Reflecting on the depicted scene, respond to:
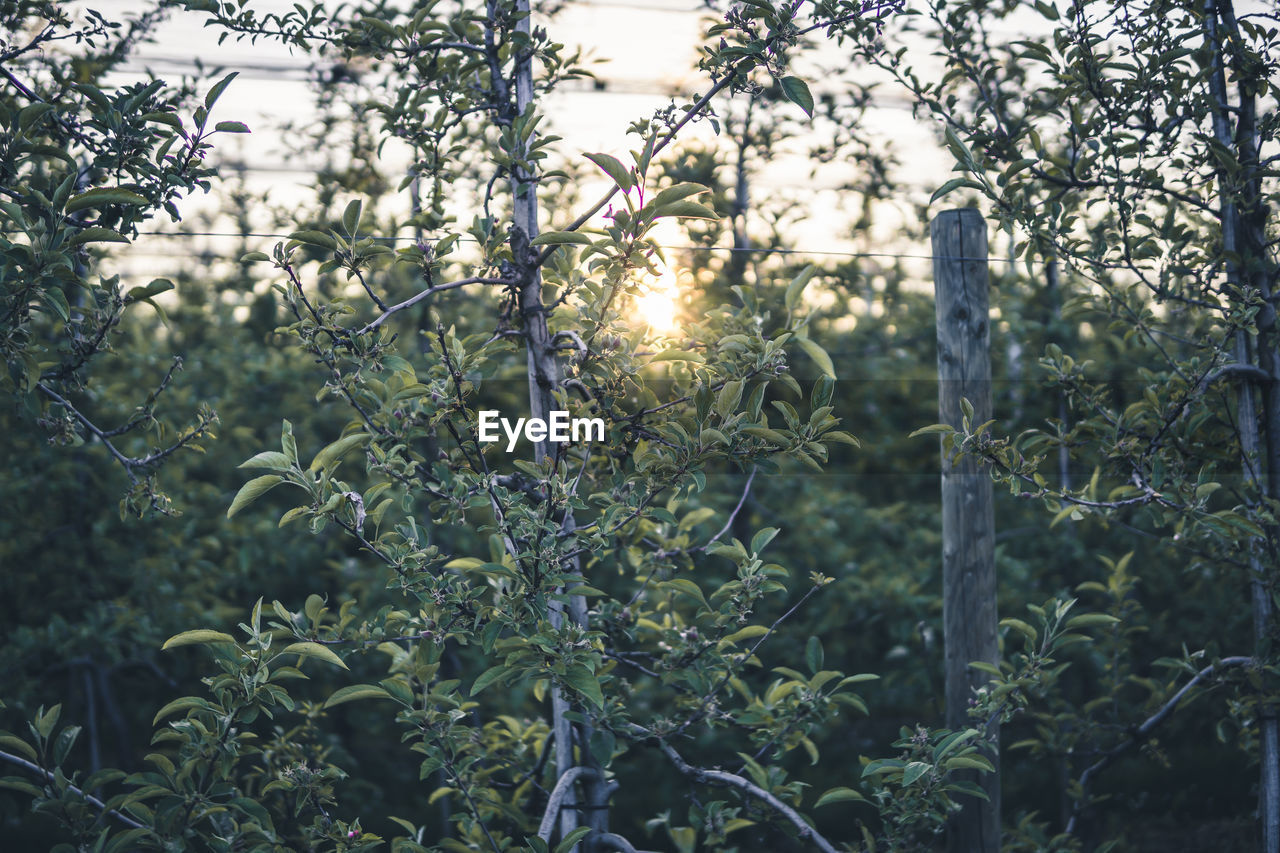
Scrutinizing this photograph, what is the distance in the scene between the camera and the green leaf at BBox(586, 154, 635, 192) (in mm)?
1766

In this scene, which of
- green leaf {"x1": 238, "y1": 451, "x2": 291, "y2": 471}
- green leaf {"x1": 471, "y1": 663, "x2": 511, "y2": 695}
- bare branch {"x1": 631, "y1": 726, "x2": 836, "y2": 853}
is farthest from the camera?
bare branch {"x1": 631, "y1": 726, "x2": 836, "y2": 853}

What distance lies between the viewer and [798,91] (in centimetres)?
192

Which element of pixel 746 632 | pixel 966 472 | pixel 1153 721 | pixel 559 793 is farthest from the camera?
pixel 1153 721

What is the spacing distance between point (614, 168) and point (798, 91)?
0.46 meters

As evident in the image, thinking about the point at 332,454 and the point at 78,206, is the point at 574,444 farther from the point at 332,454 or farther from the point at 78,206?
the point at 78,206

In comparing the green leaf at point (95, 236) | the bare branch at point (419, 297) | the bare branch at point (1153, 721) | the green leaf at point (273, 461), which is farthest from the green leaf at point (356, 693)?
the bare branch at point (1153, 721)

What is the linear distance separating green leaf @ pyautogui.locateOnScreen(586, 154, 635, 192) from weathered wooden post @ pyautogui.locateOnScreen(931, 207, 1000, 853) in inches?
41.9

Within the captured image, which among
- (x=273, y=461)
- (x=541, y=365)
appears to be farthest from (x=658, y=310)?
(x=273, y=461)

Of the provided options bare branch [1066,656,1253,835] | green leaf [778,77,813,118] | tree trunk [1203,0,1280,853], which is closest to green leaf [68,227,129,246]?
green leaf [778,77,813,118]

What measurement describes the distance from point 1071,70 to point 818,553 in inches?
109

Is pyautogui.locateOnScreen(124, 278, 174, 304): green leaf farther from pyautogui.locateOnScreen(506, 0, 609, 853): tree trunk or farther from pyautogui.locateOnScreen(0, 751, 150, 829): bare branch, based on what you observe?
pyautogui.locateOnScreen(0, 751, 150, 829): bare branch

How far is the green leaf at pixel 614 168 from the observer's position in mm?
1766

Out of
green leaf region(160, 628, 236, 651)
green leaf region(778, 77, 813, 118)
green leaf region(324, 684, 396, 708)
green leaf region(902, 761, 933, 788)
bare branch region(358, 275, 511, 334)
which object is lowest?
green leaf region(902, 761, 933, 788)

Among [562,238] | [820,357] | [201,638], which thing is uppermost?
[562,238]
